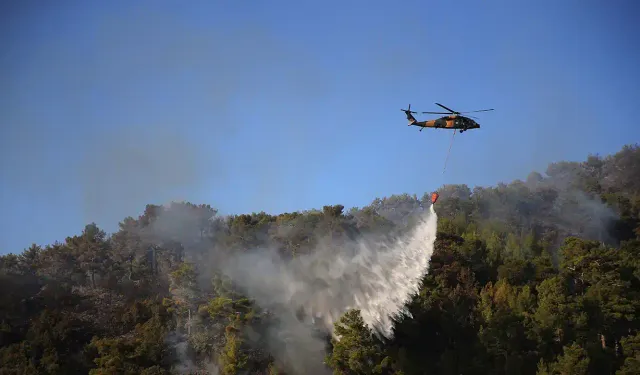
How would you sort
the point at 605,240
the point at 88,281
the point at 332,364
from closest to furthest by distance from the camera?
1. the point at 332,364
2. the point at 88,281
3. the point at 605,240

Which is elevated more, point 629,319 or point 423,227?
point 423,227

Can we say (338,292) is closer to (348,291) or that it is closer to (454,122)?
(348,291)

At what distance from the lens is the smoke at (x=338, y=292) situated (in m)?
49.3

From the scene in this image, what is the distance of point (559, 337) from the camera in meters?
53.6

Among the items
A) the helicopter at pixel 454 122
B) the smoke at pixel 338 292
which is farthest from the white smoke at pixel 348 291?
the helicopter at pixel 454 122

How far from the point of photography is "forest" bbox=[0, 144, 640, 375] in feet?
Result: 163

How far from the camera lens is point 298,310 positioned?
53.4 metres

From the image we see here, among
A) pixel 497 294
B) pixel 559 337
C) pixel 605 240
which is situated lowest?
pixel 559 337

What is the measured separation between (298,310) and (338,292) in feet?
A: 15.1

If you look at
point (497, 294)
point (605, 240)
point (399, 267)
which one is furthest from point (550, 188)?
point (399, 267)

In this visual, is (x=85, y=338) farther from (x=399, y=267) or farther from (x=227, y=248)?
(x=399, y=267)

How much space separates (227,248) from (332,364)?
37.2 m

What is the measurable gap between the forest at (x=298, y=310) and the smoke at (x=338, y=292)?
204 mm

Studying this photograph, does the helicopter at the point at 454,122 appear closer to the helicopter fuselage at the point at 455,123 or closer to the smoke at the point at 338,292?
the helicopter fuselage at the point at 455,123
